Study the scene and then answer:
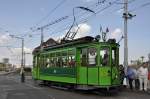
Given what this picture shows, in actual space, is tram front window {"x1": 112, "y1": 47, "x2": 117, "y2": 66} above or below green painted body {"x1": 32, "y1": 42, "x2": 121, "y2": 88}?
above

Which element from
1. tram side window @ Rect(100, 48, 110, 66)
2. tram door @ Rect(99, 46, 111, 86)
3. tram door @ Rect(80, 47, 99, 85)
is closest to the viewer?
tram door @ Rect(99, 46, 111, 86)

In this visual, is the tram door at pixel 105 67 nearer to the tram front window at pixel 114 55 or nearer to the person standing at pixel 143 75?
the tram front window at pixel 114 55

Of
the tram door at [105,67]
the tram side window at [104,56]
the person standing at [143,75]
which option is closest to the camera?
the tram door at [105,67]

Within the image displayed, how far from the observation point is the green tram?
909 inches

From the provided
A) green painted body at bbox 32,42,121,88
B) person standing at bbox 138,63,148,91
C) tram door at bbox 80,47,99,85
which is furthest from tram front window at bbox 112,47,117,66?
person standing at bbox 138,63,148,91

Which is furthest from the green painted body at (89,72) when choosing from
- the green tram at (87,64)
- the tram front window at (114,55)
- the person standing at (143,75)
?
the person standing at (143,75)

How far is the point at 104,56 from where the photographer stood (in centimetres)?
2344

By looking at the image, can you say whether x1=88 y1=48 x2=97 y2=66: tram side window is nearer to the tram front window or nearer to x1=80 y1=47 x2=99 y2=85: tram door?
x1=80 y1=47 x2=99 y2=85: tram door

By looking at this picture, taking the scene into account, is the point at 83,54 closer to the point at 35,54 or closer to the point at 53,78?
the point at 53,78

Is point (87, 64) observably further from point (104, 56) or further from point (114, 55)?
point (114, 55)

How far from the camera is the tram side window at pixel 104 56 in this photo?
23.2 m

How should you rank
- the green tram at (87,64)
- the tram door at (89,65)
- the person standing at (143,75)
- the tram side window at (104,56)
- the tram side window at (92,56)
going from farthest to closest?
the person standing at (143,75)
the tram side window at (92,56)
the tram door at (89,65)
the tram side window at (104,56)
the green tram at (87,64)

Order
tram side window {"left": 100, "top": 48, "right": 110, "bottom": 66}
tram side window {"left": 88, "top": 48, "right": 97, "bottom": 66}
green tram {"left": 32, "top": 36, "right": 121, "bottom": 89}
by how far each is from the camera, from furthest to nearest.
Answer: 1. tram side window {"left": 88, "top": 48, "right": 97, "bottom": 66}
2. tram side window {"left": 100, "top": 48, "right": 110, "bottom": 66}
3. green tram {"left": 32, "top": 36, "right": 121, "bottom": 89}

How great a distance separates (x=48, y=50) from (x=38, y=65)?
3.51 m
